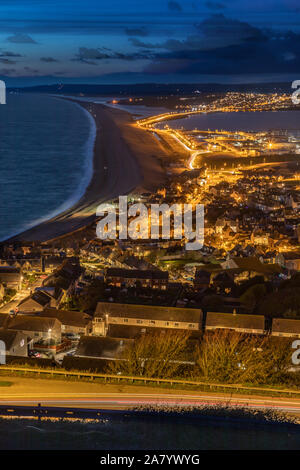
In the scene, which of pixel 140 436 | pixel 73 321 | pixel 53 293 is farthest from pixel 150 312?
pixel 140 436

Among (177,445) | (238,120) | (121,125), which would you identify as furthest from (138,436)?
(238,120)

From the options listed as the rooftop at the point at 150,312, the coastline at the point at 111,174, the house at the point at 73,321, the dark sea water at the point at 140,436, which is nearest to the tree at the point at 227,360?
the dark sea water at the point at 140,436

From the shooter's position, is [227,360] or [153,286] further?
[153,286]

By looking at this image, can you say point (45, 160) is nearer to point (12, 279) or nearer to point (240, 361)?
point (12, 279)

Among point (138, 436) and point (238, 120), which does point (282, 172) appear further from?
point (238, 120)
